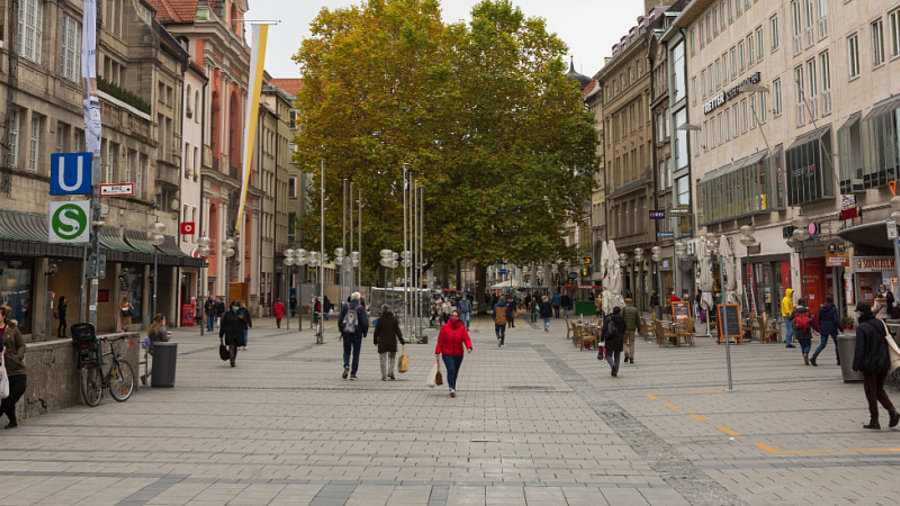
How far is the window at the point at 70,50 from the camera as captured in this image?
32.8 m

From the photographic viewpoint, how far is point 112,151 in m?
38.2

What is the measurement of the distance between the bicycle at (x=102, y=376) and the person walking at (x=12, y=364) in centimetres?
220

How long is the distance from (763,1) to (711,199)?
12.4 metres

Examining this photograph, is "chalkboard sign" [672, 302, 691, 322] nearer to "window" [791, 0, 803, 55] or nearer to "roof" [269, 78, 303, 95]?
"window" [791, 0, 803, 55]

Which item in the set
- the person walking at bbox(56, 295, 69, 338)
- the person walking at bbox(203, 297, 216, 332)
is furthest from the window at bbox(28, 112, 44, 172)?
the person walking at bbox(203, 297, 216, 332)

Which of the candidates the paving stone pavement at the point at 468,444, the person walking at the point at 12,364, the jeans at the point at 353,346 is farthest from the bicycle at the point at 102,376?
the jeans at the point at 353,346

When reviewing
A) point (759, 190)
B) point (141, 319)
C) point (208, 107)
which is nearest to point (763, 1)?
point (759, 190)

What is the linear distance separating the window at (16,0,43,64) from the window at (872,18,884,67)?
30.6 m

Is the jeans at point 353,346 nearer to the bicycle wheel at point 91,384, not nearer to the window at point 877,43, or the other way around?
the bicycle wheel at point 91,384

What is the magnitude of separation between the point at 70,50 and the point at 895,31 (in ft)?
101

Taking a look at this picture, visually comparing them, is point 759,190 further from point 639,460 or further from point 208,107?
point 639,460

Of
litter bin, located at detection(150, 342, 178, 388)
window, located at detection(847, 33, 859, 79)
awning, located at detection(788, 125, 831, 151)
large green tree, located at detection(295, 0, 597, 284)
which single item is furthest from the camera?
large green tree, located at detection(295, 0, 597, 284)

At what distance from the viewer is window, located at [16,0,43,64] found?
29500 mm

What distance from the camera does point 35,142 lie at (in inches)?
1226
